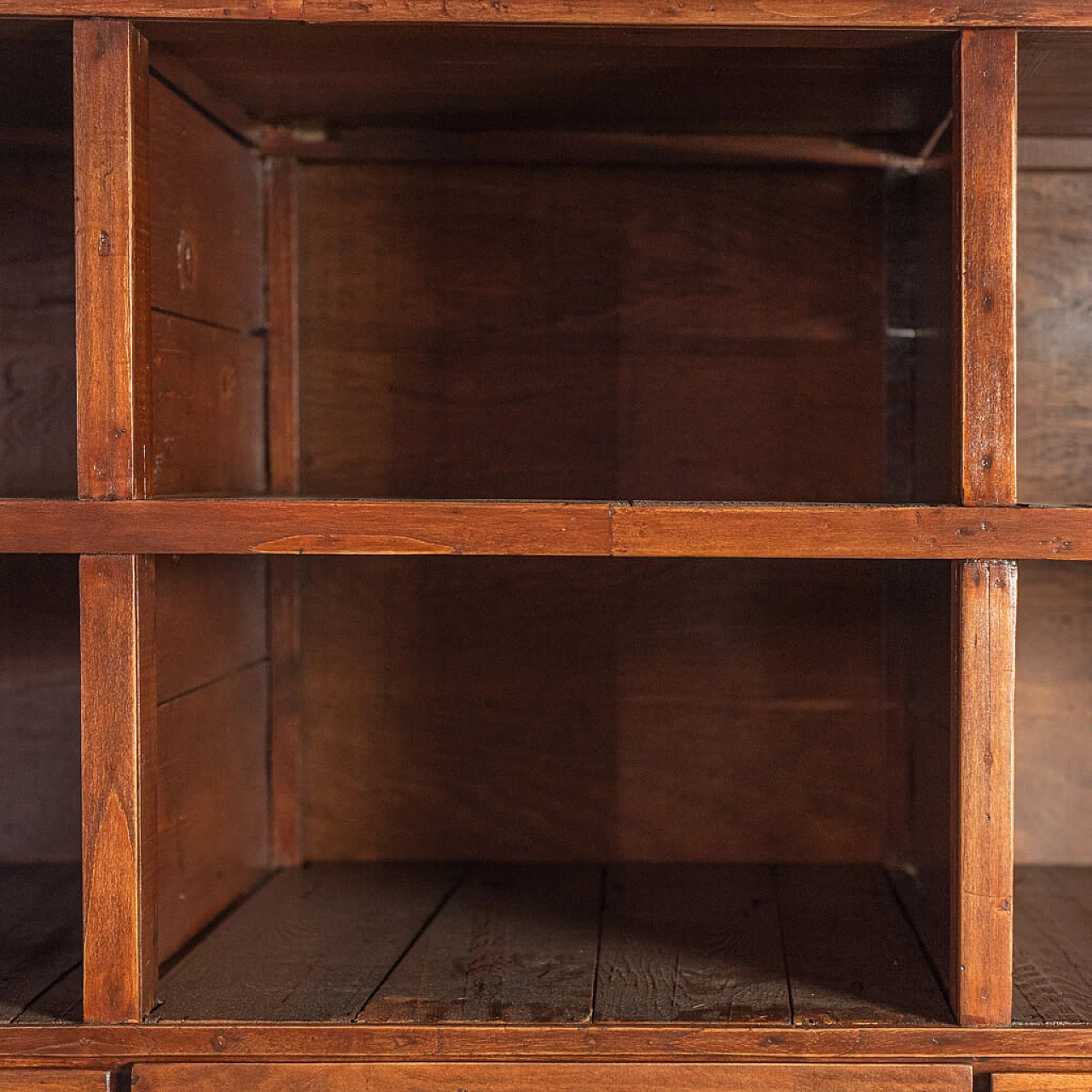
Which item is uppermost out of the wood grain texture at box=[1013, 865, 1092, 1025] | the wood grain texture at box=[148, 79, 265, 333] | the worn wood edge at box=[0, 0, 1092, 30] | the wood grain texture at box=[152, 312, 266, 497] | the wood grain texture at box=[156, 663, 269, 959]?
the worn wood edge at box=[0, 0, 1092, 30]

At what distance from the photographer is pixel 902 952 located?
123 cm

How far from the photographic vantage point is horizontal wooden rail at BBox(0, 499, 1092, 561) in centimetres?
105

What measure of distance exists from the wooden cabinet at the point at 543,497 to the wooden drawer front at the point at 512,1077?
0.05 m

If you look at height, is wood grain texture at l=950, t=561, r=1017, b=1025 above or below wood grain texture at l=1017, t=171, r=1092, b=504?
below

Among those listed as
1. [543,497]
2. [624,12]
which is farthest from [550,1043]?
[624,12]

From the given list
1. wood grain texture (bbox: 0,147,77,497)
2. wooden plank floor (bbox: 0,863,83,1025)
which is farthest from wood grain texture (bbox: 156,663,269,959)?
wood grain texture (bbox: 0,147,77,497)

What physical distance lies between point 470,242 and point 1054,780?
1009mm

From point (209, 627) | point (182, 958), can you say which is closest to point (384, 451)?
point (209, 627)

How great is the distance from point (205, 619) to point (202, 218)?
1.45 feet

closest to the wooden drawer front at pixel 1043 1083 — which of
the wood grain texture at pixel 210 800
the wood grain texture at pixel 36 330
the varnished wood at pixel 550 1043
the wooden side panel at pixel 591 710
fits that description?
the varnished wood at pixel 550 1043

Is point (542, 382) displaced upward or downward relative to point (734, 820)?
upward

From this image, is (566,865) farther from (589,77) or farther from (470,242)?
(589,77)

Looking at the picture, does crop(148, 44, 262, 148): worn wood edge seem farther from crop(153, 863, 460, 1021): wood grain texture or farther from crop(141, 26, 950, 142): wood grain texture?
crop(153, 863, 460, 1021): wood grain texture

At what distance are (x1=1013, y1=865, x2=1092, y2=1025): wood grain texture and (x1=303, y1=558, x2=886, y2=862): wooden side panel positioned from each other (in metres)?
0.21
